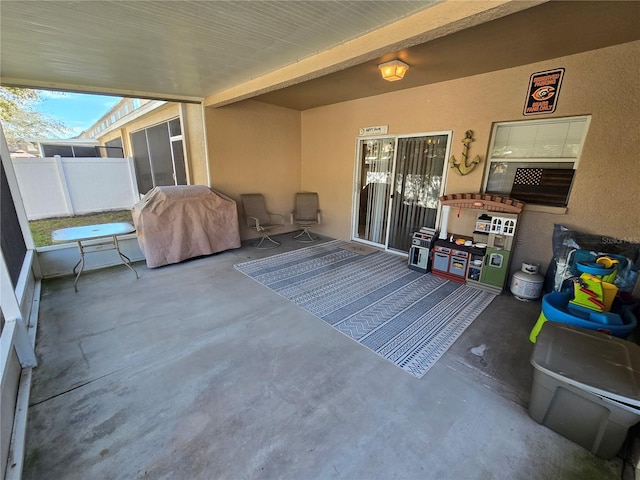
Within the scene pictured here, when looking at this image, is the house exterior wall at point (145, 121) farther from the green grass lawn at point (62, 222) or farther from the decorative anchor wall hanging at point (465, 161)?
the decorative anchor wall hanging at point (465, 161)

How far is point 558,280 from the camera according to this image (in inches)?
109

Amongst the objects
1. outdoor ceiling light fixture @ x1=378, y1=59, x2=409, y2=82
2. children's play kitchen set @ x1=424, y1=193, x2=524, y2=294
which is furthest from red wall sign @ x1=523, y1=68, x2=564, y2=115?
outdoor ceiling light fixture @ x1=378, y1=59, x2=409, y2=82

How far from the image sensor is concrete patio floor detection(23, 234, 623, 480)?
1.38 meters

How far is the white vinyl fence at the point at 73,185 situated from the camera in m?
3.76

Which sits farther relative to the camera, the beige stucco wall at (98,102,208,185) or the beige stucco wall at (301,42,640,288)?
the beige stucco wall at (98,102,208,185)

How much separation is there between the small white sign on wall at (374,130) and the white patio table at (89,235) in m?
3.81

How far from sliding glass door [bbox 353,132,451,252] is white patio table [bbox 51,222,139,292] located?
370cm

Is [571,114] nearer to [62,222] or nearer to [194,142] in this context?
[194,142]

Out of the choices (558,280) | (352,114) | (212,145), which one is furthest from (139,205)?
(558,280)

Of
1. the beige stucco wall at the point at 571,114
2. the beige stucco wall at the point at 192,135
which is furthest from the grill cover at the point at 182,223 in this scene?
the beige stucco wall at the point at 571,114

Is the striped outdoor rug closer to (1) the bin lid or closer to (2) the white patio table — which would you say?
(1) the bin lid

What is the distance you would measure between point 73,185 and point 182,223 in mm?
2221

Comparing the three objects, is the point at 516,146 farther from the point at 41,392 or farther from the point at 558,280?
the point at 41,392

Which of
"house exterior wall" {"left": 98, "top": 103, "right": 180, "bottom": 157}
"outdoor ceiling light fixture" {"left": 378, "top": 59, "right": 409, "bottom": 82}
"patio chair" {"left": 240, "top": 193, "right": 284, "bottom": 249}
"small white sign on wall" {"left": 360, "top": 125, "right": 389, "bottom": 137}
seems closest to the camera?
"outdoor ceiling light fixture" {"left": 378, "top": 59, "right": 409, "bottom": 82}
